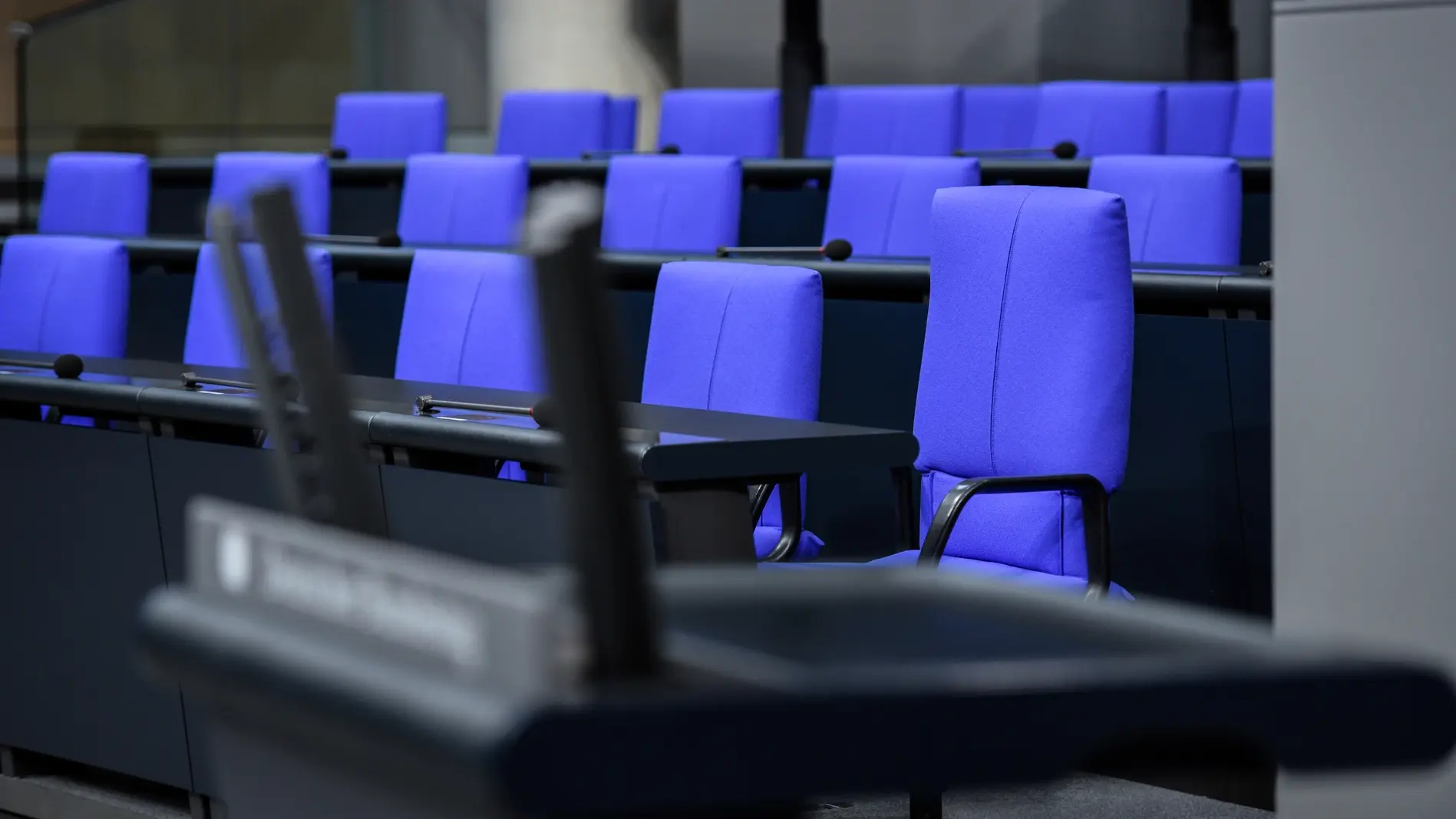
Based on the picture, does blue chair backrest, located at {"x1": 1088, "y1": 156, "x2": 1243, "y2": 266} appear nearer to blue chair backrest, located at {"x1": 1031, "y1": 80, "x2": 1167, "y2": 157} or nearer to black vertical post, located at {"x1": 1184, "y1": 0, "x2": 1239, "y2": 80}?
blue chair backrest, located at {"x1": 1031, "y1": 80, "x2": 1167, "y2": 157}

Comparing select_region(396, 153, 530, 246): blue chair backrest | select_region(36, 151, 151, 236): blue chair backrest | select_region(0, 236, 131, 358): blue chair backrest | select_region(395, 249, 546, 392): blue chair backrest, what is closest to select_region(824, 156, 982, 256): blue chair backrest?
select_region(396, 153, 530, 246): blue chair backrest

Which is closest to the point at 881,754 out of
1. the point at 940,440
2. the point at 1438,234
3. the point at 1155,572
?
the point at 1438,234

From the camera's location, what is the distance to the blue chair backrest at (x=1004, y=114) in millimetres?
8328

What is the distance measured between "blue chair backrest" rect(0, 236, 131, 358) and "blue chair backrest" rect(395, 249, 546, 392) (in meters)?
0.94

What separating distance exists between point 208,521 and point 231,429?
2.45 meters

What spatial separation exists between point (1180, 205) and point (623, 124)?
427cm

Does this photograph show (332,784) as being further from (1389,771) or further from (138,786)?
(138,786)

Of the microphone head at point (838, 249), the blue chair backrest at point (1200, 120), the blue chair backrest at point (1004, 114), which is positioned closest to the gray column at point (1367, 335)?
the microphone head at point (838, 249)

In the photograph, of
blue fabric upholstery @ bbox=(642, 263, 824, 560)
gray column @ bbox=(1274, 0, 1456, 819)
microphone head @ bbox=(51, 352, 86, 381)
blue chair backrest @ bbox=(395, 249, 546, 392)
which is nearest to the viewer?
gray column @ bbox=(1274, 0, 1456, 819)

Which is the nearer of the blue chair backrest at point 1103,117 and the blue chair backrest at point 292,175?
the blue chair backrest at point 292,175

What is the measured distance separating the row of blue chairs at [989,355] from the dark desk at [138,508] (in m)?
0.18

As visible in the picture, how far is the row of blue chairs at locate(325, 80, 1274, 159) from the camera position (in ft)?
23.1

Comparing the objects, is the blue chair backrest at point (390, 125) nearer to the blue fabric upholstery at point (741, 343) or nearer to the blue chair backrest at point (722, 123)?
the blue chair backrest at point (722, 123)

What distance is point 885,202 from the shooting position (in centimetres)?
493
